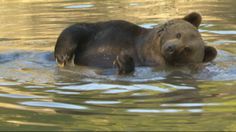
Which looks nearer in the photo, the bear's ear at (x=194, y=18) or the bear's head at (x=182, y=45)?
the bear's head at (x=182, y=45)

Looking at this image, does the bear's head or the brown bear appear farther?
the brown bear

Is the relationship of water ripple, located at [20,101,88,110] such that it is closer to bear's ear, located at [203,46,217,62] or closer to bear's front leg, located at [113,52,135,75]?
bear's front leg, located at [113,52,135,75]

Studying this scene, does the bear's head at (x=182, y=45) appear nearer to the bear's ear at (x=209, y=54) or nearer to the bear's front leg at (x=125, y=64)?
the bear's ear at (x=209, y=54)

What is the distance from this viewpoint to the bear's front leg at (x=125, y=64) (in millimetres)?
7137

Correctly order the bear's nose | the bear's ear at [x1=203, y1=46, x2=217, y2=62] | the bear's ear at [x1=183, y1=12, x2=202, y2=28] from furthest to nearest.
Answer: the bear's ear at [x1=183, y1=12, x2=202, y2=28] < the bear's ear at [x1=203, y1=46, x2=217, y2=62] < the bear's nose

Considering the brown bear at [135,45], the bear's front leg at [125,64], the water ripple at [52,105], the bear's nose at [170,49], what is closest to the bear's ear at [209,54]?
the brown bear at [135,45]

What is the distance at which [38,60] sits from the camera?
27.6 ft

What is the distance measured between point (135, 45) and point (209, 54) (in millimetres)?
970

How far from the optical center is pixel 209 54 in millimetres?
7988

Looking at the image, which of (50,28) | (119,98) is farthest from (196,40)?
(50,28)

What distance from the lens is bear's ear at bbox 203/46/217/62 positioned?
7.95 meters

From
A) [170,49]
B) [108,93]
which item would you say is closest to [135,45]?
[170,49]

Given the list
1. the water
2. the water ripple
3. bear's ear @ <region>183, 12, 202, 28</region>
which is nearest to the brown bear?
bear's ear @ <region>183, 12, 202, 28</region>

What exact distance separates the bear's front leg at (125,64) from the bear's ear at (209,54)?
1.24m
